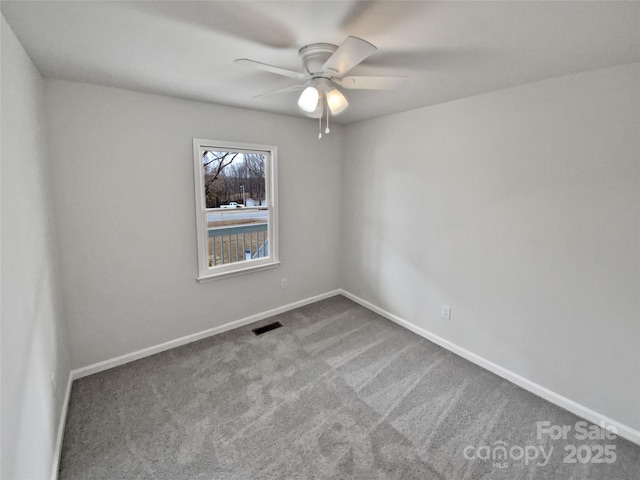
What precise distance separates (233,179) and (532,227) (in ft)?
9.09

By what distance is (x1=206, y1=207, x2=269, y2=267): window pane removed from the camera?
3.18 m

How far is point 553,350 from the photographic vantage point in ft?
7.32

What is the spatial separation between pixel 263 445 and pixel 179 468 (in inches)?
18.9

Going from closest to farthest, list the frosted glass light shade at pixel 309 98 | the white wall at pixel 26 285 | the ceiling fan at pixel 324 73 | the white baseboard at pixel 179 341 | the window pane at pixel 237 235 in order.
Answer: the white wall at pixel 26 285, the ceiling fan at pixel 324 73, the frosted glass light shade at pixel 309 98, the white baseboard at pixel 179 341, the window pane at pixel 237 235

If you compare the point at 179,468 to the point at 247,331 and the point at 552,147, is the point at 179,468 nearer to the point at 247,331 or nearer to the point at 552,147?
the point at 247,331

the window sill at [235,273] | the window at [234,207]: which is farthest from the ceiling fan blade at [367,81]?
the window sill at [235,273]

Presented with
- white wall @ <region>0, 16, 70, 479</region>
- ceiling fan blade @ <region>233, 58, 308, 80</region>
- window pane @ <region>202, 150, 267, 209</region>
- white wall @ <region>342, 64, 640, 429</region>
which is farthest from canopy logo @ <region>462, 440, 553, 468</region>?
window pane @ <region>202, 150, 267, 209</region>

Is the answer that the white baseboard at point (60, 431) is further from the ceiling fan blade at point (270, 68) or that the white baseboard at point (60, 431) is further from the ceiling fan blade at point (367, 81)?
the ceiling fan blade at point (367, 81)

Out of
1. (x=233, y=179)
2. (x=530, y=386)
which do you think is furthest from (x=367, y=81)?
(x=530, y=386)

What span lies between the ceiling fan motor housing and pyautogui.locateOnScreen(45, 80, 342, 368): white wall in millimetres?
1489

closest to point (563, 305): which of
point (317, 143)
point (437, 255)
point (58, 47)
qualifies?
point (437, 255)

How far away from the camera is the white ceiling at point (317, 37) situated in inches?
50.6

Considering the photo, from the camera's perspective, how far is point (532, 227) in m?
2.26

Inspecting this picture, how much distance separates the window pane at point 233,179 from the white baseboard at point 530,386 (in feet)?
7.12
